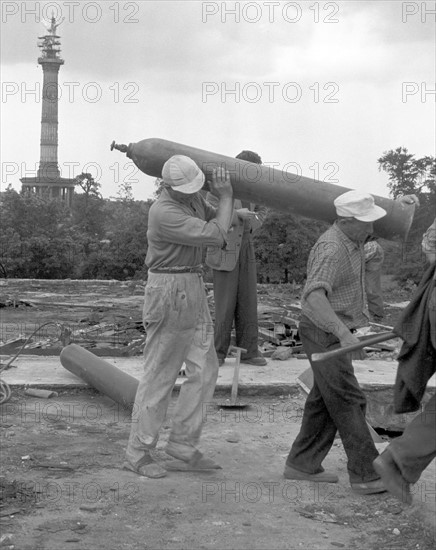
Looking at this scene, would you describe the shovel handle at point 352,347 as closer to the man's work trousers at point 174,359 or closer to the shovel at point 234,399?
the man's work trousers at point 174,359

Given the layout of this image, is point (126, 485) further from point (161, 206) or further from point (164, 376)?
point (161, 206)

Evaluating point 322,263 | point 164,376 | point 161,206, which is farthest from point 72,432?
point 322,263

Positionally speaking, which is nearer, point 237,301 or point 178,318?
point 178,318

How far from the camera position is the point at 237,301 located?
362 inches

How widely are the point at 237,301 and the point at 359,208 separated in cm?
361

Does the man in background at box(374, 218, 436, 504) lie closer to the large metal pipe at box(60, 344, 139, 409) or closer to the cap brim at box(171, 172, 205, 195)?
the cap brim at box(171, 172, 205, 195)

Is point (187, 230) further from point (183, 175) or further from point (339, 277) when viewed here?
point (339, 277)

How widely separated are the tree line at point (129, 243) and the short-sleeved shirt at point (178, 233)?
679 inches

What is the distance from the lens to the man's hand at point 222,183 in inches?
246

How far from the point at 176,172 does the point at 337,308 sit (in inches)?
51.4

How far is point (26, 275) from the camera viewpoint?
1174 inches

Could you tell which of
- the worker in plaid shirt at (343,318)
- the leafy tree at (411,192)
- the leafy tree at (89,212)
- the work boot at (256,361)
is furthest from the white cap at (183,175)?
the leafy tree at (89,212)

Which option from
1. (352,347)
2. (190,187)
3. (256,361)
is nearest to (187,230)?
(190,187)

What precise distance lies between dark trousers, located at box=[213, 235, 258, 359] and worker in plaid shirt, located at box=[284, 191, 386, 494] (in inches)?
125
